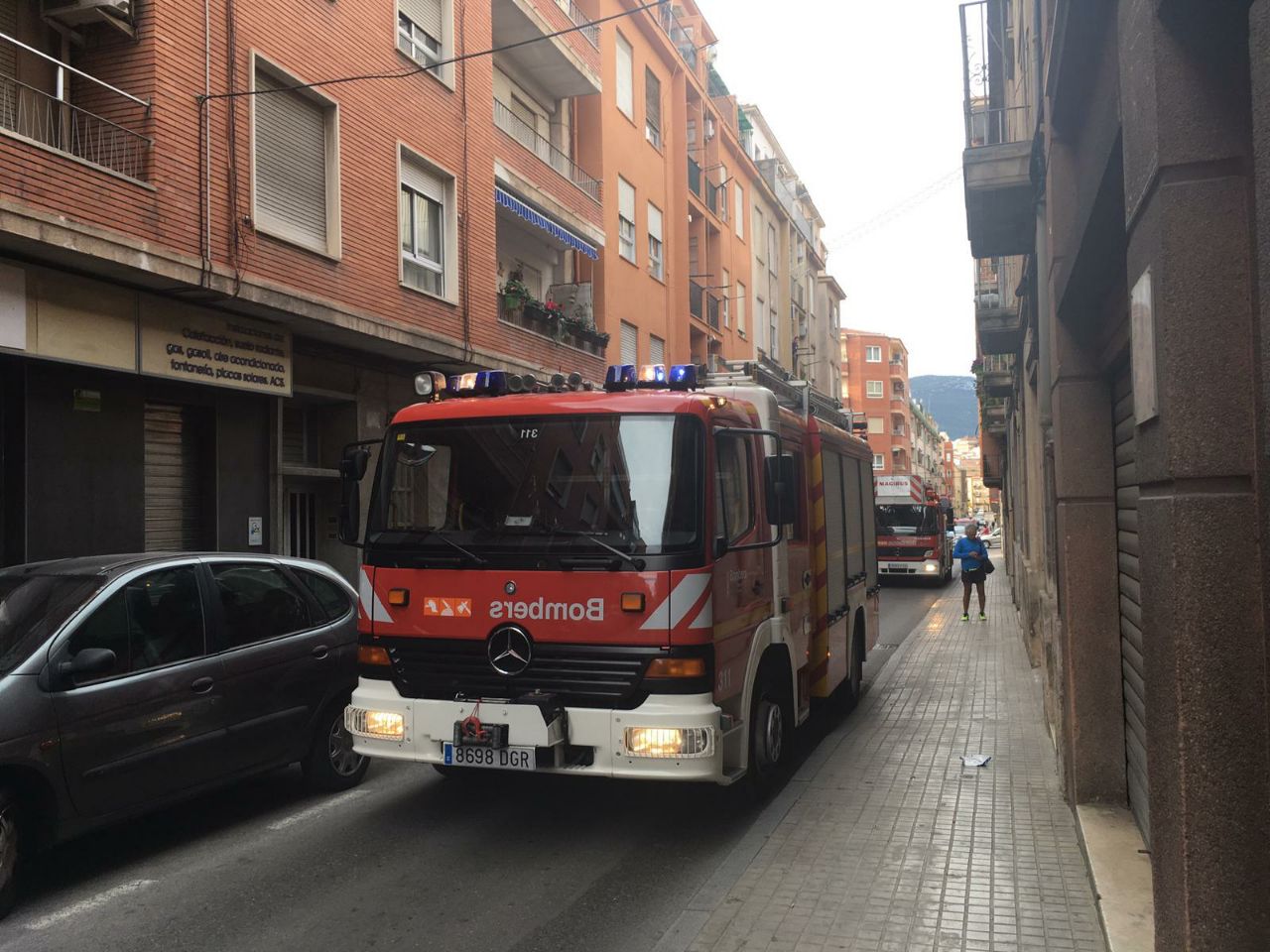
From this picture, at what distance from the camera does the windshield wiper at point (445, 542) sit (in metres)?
5.67

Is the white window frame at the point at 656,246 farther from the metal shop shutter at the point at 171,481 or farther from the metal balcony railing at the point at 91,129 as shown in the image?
the metal balcony railing at the point at 91,129

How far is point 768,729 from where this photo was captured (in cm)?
657

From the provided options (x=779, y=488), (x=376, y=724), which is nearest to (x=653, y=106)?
(x=779, y=488)

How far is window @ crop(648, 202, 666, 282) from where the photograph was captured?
2653cm

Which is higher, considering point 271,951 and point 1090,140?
point 1090,140

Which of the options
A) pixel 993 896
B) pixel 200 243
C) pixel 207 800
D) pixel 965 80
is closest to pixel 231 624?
pixel 207 800

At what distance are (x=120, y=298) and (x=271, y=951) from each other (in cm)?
784

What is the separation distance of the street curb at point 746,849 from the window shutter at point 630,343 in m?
15.6

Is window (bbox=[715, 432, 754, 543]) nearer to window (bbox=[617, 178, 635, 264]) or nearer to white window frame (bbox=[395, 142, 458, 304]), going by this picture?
white window frame (bbox=[395, 142, 458, 304])

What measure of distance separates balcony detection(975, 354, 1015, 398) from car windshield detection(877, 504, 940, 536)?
14.8 feet

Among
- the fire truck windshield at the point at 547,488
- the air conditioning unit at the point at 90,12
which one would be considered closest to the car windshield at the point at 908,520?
the air conditioning unit at the point at 90,12

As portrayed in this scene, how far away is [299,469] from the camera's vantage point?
13.4m

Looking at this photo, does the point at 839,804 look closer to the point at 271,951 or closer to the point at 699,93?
the point at 271,951

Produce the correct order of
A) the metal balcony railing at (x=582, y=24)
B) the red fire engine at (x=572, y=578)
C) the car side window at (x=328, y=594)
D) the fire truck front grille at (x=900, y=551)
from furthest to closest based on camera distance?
the fire truck front grille at (x=900, y=551)
the metal balcony railing at (x=582, y=24)
the car side window at (x=328, y=594)
the red fire engine at (x=572, y=578)
